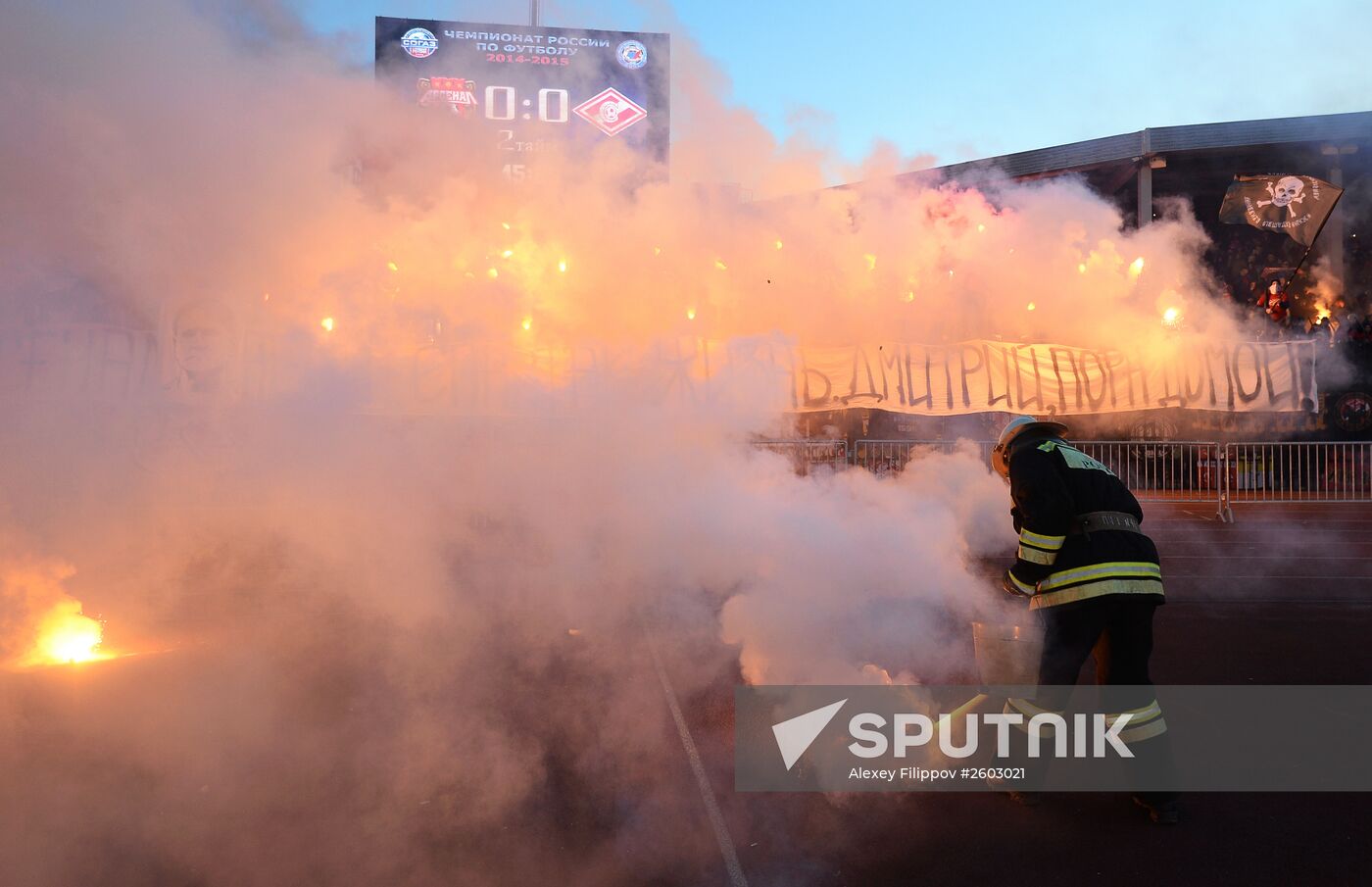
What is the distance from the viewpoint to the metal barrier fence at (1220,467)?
8.72 metres

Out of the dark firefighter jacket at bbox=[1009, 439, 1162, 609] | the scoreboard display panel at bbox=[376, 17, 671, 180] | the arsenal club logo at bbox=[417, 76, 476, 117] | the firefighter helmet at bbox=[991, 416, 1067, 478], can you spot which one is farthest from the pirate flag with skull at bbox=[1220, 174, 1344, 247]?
the dark firefighter jacket at bbox=[1009, 439, 1162, 609]

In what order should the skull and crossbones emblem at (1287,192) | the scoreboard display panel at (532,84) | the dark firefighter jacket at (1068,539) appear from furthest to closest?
the skull and crossbones emblem at (1287,192)
the scoreboard display panel at (532,84)
the dark firefighter jacket at (1068,539)

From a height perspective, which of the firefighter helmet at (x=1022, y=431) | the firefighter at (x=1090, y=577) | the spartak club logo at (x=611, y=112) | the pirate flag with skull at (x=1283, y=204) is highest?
the spartak club logo at (x=611, y=112)

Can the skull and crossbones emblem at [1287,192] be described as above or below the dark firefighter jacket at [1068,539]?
above

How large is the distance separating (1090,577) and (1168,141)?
13137 mm

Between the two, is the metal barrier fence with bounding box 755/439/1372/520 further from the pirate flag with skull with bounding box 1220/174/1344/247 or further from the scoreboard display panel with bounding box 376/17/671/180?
the scoreboard display panel with bounding box 376/17/671/180

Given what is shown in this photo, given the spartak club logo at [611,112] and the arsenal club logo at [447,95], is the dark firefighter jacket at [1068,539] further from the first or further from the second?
the spartak club logo at [611,112]

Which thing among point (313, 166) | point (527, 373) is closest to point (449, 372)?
point (527, 373)

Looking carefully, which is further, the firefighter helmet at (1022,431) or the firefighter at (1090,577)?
the firefighter helmet at (1022,431)

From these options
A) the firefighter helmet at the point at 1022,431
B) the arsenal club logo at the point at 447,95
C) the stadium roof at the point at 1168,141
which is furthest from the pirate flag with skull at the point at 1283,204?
the firefighter helmet at the point at 1022,431

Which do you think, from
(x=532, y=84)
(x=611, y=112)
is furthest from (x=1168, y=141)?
(x=532, y=84)

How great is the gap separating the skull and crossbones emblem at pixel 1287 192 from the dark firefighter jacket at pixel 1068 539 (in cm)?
1070

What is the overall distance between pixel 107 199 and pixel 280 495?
6.69ft

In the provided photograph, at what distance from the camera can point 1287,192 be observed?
11.4 m
